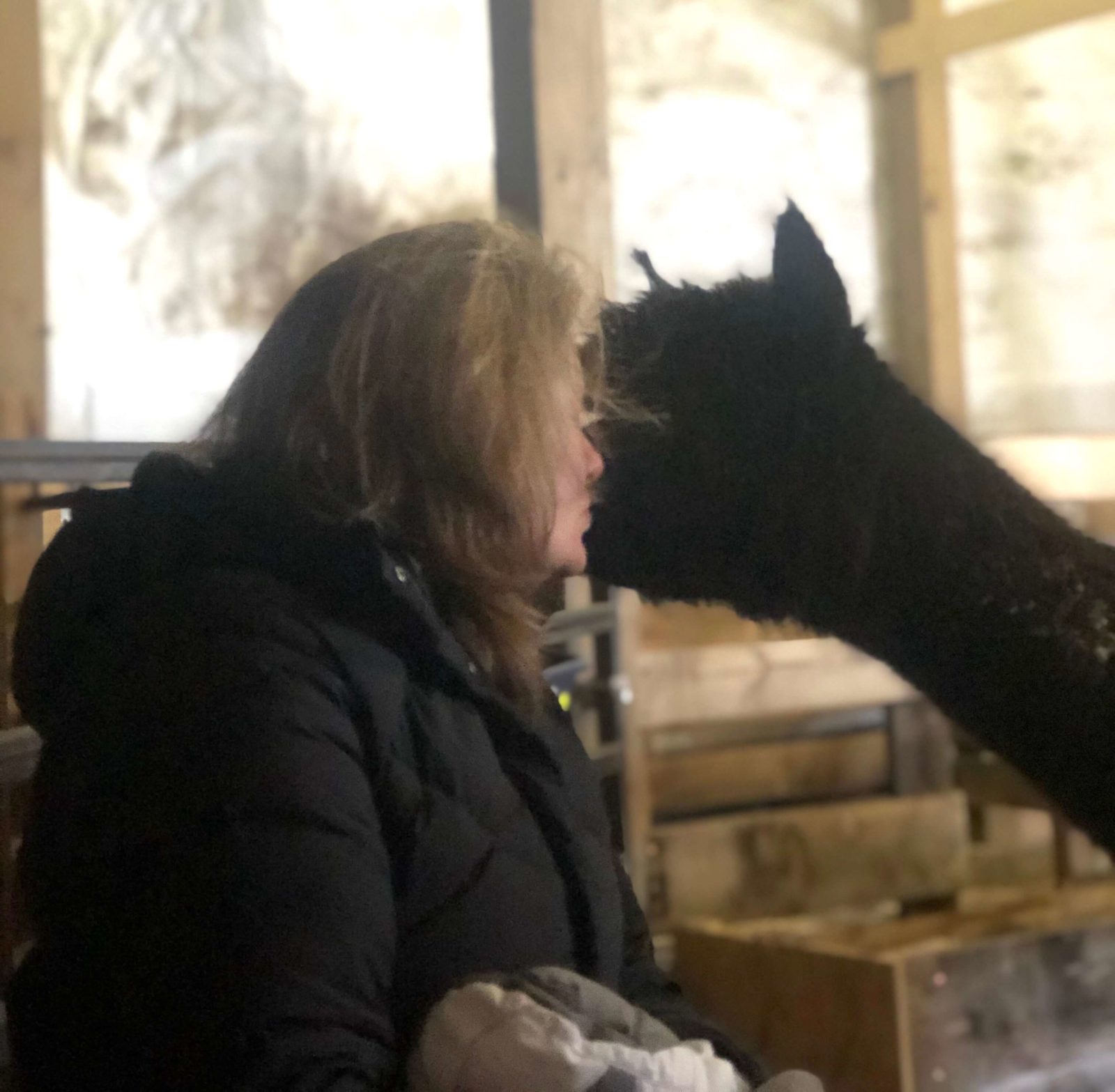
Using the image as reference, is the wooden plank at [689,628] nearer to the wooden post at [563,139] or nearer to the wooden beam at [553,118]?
the wooden post at [563,139]

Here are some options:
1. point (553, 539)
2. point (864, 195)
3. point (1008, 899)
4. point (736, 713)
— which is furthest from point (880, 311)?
point (553, 539)

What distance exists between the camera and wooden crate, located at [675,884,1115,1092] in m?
1.92

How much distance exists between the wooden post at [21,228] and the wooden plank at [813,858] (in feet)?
4.72

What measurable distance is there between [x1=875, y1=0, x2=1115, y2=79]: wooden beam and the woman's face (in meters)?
2.34

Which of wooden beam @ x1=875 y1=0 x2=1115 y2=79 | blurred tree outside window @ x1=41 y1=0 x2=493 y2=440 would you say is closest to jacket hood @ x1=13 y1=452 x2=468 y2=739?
blurred tree outside window @ x1=41 y1=0 x2=493 y2=440

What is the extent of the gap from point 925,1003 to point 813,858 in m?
0.71

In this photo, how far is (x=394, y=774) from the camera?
28.2 inches

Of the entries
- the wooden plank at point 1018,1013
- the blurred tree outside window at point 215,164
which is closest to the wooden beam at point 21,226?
the blurred tree outside window at point 215,164

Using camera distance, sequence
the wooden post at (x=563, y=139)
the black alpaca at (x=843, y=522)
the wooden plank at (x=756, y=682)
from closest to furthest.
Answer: the black alpaca at (x=843, y=522)
the wooden post at (x=563, y=139)
the wooden plank at (x=756, y=682)

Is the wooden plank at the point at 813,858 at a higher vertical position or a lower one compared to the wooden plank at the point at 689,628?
lower

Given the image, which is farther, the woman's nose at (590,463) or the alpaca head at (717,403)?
the alpaca head at (717,403)

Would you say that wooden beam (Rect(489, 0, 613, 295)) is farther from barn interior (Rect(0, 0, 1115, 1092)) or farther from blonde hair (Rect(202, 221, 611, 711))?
blonde hair (Rect(202, 221, 611, 711))

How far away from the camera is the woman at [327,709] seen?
639 mm

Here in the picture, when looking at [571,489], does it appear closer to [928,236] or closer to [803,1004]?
[803,1004]
